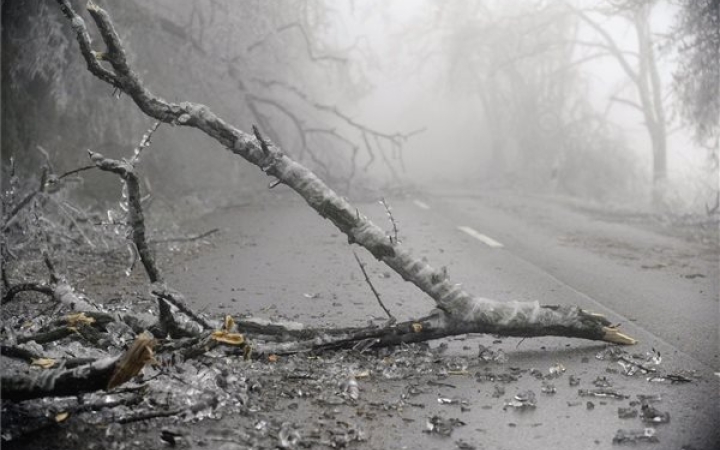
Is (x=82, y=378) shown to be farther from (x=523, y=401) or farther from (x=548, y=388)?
(x=548, y=388)

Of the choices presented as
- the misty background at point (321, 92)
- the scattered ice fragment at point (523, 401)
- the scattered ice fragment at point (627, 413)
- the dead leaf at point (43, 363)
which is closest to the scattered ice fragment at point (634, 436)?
the scattered ice fragment at point (627, 413)

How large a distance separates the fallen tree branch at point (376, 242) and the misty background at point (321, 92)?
5376 millimetres

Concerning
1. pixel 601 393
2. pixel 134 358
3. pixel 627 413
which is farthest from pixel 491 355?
pixel 134 358

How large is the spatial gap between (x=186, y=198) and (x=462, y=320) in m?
11.8

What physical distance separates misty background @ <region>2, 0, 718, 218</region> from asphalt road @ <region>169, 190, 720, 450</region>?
89.0 inches

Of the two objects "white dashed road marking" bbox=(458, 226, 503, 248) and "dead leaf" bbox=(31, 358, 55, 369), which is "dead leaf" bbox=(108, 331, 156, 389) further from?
"white dashed road marking" bbox=(458, 226, 503, 248)

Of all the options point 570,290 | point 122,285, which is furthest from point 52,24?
point 570,290

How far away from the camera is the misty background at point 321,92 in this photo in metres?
10.8

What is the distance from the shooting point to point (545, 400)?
425 cm

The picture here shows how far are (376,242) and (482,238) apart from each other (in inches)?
256

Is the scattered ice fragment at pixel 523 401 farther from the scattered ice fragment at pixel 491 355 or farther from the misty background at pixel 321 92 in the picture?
the misty background at pixel 321 92

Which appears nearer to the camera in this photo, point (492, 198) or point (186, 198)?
point (186, 198)

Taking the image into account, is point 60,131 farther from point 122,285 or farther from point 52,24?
point 122,285

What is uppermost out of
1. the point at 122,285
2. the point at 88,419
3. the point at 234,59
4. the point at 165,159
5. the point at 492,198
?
the point at 234,59
